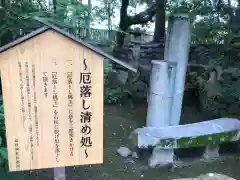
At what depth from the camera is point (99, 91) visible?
7.90 ft

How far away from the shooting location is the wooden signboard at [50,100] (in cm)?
226

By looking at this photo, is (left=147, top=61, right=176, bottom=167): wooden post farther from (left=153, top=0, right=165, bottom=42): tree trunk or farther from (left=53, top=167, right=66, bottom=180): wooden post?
(left=153, top=0, right=165, bottom=42): tree trunk

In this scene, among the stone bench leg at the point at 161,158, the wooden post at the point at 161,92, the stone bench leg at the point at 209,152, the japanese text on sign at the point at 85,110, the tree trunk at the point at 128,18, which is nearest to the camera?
the japanese text on sign at the point at 85,110

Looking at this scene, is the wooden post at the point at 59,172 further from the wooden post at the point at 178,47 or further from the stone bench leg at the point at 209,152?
the wooden post at the point at 178,47

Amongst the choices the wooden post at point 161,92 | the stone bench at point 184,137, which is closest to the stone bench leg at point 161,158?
the stone bench at point 184,137

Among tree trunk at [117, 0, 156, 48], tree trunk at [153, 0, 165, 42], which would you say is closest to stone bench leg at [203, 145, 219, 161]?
tree trunk at [117, 0, 156, 48]

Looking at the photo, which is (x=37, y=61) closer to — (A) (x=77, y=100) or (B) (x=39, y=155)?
(A) (x=77, y=100)

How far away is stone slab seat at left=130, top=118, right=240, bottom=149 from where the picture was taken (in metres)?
4.21

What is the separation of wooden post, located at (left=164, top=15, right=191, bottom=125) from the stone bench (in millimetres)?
867

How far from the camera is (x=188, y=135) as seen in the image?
4324 mm

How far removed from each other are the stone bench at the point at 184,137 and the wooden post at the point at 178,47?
2.84 ft

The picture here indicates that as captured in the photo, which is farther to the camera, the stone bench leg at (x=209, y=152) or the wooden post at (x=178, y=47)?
the wooden post at (x=178, y=47)

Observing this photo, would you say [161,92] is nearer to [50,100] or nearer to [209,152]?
[209,152]

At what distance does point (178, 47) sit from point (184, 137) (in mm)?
1796
